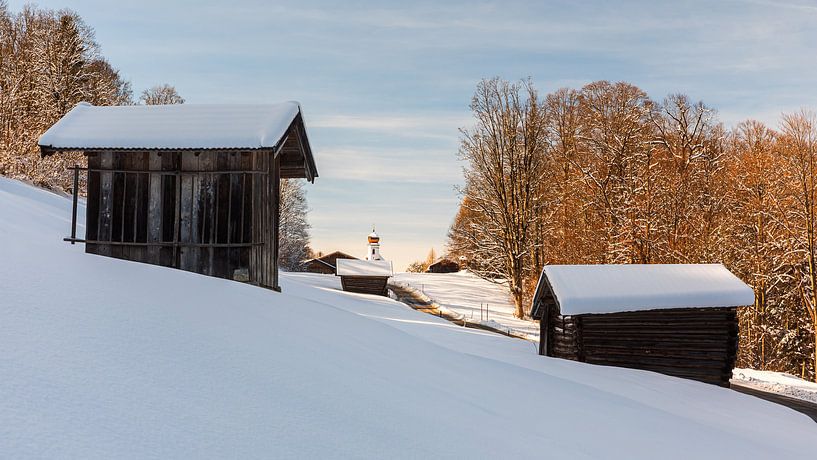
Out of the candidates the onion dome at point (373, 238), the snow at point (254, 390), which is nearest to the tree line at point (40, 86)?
the snow at point (254, 390)

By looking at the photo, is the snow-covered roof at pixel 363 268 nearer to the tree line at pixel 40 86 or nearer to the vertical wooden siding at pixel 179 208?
the tree line at pixel 40 86

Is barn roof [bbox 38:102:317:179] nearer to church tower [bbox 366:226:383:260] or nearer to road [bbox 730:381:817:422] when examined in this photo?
road [bbox 730:381:817:422]

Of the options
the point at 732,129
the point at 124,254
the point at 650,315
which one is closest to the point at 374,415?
the point at 124,254

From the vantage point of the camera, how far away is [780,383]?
22.5 m

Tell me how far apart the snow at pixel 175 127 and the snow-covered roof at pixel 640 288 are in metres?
Answer: 10.5

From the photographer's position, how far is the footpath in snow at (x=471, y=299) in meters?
31.1

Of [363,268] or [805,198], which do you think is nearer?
[805,198]

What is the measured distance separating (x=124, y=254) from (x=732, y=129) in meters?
41.8

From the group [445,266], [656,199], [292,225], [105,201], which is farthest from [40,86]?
[445,266]

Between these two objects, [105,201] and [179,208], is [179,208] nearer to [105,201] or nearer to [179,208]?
[179,208]

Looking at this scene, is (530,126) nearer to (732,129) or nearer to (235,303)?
(732,129)

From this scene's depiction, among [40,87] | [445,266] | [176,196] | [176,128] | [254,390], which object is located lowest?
[445,266]

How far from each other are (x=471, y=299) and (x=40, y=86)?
32.2m

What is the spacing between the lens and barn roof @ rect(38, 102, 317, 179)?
13055mm
